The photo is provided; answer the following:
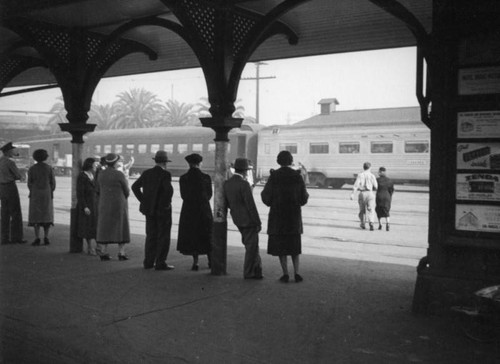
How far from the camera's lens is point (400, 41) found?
932cm

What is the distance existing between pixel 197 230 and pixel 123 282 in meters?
1.46

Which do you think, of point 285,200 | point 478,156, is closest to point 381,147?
point 285,200

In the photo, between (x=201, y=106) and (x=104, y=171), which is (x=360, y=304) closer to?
(x=104, y=171)

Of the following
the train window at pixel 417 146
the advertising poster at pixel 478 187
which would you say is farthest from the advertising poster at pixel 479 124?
the train window at pixel 417 146

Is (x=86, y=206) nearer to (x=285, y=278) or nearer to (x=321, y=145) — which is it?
(x=285, y=278)

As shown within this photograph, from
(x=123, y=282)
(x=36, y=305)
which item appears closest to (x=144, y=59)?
(x=123, y=282)

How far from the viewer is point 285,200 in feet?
24.8

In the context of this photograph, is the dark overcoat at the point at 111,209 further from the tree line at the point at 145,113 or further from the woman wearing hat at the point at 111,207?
the tree line at the point at 145,113

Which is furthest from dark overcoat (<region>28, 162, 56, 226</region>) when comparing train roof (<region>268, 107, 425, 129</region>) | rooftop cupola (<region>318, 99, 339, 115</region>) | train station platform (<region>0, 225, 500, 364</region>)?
rooftop cupola (<region>318, 99, 339, 115</region>)

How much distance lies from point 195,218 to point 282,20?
11.5 ft

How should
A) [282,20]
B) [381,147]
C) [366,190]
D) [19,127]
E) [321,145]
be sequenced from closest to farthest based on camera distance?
1. [282,20]
2. [366,190]
3. [381,147]
4. [321,145]
5. [19,127]

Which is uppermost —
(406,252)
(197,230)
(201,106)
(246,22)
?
(201,106)

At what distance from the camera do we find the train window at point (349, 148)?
1127 inches

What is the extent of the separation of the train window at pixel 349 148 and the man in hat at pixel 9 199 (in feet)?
67.6
